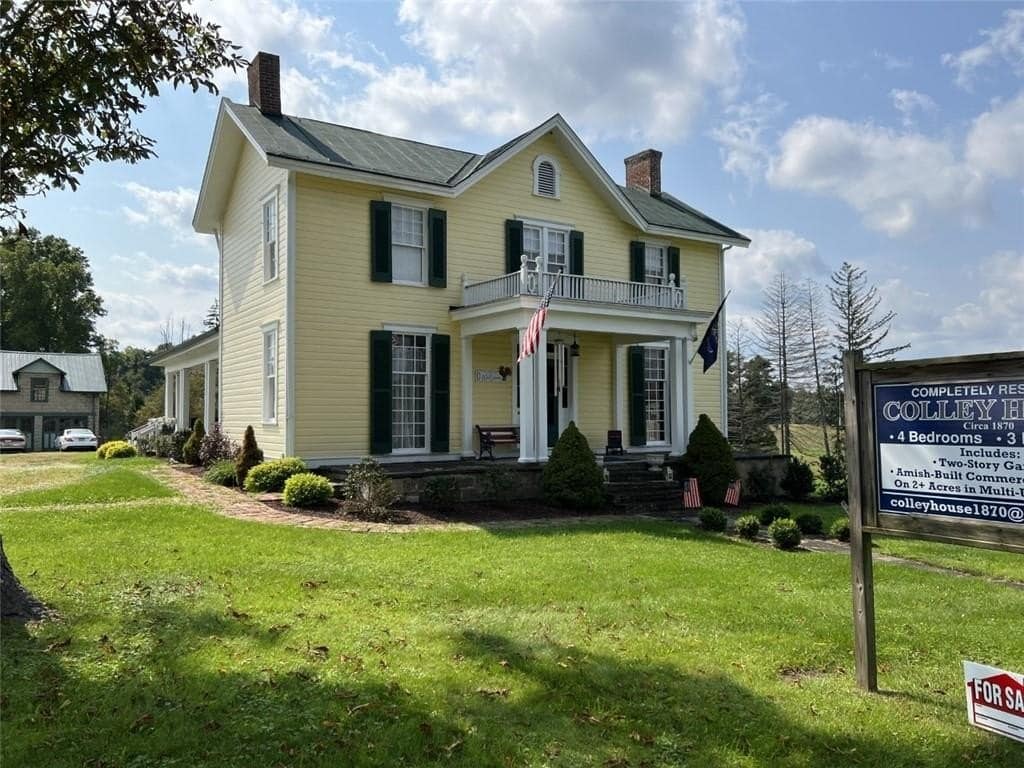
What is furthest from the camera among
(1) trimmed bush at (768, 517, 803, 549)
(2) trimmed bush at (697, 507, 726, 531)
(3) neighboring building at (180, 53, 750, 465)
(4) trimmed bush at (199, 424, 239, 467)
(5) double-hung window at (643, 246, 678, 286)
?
(5) double-hung window at (643, 246, 678, 286)

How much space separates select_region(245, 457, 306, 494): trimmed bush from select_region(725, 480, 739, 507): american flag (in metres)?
8.76

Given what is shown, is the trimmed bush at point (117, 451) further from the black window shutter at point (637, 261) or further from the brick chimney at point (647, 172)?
the brick chimney at point (647, 172)

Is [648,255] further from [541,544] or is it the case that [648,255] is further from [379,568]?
[379,568]

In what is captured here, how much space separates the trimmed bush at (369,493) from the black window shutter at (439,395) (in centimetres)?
387

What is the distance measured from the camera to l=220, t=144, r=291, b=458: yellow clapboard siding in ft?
50.5

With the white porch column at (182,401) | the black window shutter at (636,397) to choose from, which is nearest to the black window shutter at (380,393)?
the black window shutter at (636,397)

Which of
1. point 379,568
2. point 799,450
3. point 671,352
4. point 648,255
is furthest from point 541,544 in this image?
point 799,450

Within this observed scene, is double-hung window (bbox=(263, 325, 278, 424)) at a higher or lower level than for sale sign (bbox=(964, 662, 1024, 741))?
higher

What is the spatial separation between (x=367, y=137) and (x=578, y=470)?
10.1 metres

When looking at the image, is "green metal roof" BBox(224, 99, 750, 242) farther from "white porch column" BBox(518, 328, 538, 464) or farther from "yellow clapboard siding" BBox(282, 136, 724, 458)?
"white porch column" BBox(518, 328, 538, 464)

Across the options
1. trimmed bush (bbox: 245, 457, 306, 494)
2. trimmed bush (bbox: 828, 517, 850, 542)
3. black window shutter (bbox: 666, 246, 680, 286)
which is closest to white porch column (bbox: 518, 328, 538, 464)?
trimmed bush (bbox: 245, 457, 306, 494)

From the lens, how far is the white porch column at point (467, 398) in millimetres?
16719

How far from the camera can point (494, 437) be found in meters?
16.8

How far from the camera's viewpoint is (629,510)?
1429 centimetres
